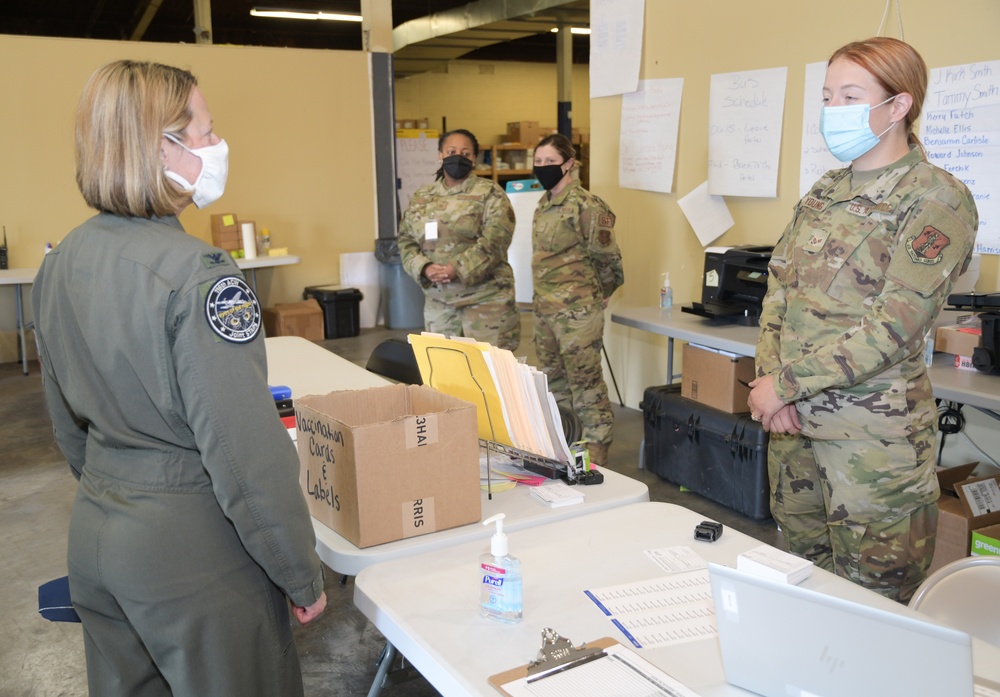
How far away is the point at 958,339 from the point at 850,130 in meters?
1.31

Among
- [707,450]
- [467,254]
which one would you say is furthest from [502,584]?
[467,254]

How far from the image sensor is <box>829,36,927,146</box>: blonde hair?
82.5 inches

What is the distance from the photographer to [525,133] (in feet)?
46.2

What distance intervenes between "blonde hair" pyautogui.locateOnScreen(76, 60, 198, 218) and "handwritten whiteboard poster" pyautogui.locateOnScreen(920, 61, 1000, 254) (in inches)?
124

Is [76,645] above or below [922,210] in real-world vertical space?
below

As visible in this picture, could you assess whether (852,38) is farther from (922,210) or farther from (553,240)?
(922,210)

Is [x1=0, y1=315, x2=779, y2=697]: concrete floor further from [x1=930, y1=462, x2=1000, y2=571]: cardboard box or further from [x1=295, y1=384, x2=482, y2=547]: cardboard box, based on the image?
[x1=295, y1=384, x2=482, y2=547]: cardboard box

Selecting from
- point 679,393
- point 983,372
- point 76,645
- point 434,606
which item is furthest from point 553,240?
point 434,606

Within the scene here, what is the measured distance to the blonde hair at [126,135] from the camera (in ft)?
4.40

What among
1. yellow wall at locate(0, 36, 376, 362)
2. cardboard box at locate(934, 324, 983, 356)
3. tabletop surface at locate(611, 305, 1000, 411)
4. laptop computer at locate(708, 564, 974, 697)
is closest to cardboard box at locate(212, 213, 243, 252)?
yellow wall at locate(0, 36, 376, 362)

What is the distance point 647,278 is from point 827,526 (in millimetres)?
3164

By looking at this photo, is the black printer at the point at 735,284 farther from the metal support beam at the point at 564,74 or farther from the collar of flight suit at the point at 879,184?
the metal support beam at the point at 564,74

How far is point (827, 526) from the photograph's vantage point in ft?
7.61

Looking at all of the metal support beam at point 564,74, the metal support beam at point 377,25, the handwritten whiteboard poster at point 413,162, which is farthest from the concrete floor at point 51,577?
the metal support beam at point 564,74
